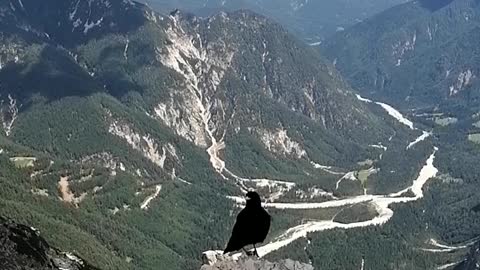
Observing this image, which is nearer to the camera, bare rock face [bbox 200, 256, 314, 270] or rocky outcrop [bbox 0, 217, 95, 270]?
bare rock face [bbox 200, 256, 314, 270]

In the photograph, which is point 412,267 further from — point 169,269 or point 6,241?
point 6,241

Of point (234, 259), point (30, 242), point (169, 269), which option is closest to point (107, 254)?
point (169, 269)

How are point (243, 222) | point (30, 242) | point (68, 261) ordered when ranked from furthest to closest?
point (68, 261) < point (30, 242) < point (243, 222)

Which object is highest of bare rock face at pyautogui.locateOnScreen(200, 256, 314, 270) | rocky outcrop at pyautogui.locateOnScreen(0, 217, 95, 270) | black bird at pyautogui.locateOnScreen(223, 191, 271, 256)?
black bird at pyautogui.locateOnScreen(223, 191, 271, 256)

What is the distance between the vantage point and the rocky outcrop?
76.1 meters

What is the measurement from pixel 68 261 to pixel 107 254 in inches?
3145

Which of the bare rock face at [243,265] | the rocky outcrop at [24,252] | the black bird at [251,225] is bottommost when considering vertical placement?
the rocky outcrop at [24,252]

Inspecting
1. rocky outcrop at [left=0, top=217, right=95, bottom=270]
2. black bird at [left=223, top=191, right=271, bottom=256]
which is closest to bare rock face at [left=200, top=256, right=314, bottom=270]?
black bird at [left=223, top=191, right=271, bottom=256]

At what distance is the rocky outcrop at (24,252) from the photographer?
76062 millimetres

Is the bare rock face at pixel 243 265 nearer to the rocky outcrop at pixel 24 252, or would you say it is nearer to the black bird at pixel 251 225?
the black bird at pixel 251 225

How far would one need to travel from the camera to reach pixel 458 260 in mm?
198500

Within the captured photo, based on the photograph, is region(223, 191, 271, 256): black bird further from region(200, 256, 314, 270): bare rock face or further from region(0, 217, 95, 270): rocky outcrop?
region(0, 217, 95, 270): rocky outcrop

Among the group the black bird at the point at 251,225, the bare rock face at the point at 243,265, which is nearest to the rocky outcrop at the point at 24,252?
the bare rock face at the point at 243,265

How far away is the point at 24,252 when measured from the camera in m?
81.6
